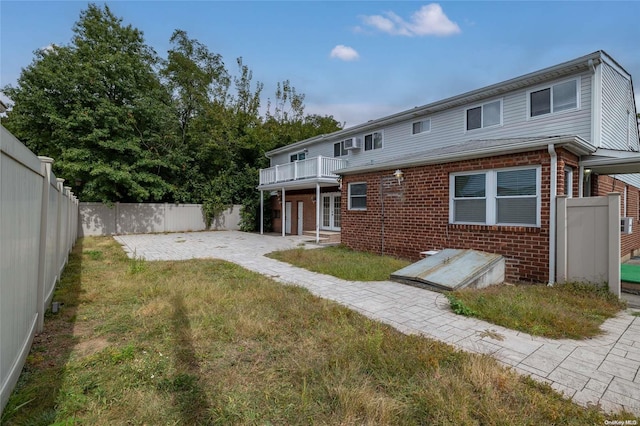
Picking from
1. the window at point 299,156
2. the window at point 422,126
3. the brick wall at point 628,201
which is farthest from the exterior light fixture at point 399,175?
the window at point 299,156

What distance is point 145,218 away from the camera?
19203mm

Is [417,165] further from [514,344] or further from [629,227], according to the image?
[514,344]

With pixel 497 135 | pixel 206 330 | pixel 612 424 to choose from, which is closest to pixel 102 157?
pixel 206 330

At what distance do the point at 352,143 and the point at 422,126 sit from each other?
3940mm

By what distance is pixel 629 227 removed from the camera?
693cm

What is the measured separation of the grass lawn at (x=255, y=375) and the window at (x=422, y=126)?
404 inches

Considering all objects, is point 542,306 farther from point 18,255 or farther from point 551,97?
point 551,97

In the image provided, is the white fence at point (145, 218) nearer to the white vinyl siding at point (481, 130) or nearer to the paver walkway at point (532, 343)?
the white vinyl siding at point (481, 130)

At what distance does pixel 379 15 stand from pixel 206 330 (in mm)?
10600

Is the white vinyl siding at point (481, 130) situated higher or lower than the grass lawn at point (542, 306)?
higher

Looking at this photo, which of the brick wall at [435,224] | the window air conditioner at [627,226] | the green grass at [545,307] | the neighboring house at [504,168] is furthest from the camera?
the window air conditioner at [627,226]

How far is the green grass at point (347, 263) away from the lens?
7.12 metres

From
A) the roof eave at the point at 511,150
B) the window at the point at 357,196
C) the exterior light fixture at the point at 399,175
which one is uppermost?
the roof eave at the point at 511,150

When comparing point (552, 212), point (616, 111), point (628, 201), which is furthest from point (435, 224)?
point (628, 201)
